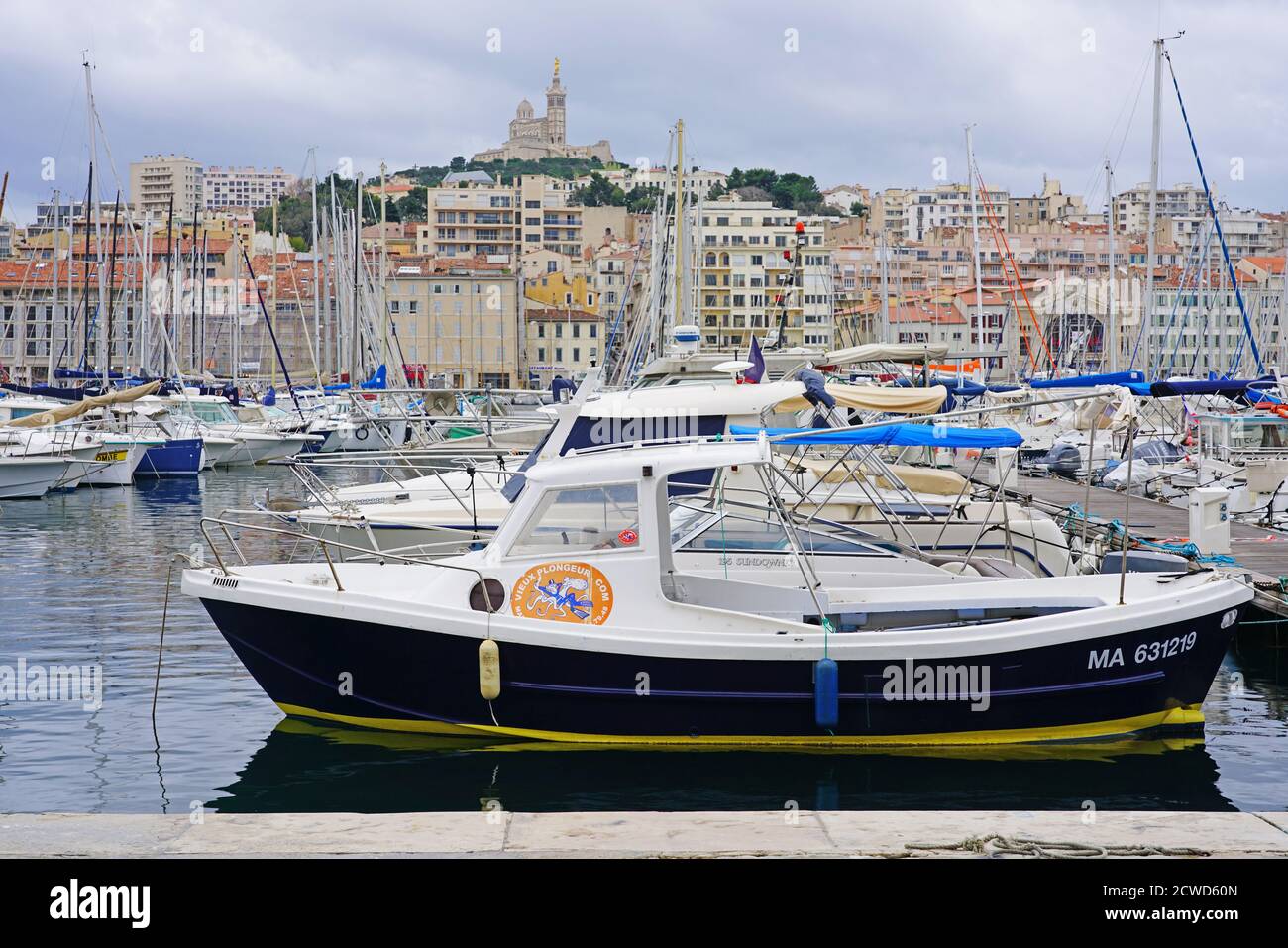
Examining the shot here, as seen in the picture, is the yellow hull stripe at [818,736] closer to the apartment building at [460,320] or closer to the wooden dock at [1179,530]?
the wooden dock at [1179,530]

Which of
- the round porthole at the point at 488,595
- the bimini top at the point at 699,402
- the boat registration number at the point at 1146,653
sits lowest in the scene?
the boat registration number at the point at 1146,653

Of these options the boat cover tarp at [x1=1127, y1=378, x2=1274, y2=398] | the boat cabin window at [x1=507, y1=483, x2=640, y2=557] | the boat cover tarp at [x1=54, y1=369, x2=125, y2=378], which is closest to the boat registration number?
the boat cover tarp at [x1=1127, y1=378, x2=1274, y2=398]

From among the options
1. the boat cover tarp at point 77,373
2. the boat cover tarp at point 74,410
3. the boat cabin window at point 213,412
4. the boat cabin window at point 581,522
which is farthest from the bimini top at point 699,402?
the boat cover tarp at point 77,373

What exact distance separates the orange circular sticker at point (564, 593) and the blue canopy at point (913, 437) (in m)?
1.98

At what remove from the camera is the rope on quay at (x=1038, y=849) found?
206 inches

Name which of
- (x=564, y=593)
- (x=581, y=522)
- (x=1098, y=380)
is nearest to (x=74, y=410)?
(x=1098, y=380)

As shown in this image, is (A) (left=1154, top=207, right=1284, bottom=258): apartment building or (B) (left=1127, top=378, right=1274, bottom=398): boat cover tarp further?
(A) (left=1154, top=207, right=1284, bottom=258): apartment building

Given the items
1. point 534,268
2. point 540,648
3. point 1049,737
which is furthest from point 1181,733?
point 534,268

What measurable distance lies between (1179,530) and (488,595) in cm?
1418

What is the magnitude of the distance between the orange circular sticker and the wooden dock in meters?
4.00

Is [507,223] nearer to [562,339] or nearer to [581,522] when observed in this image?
[562,339]

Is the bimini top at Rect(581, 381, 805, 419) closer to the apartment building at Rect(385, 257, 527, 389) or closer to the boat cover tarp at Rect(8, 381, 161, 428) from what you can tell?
the boat cover tarp at Rect(8, 381, 161, 428)

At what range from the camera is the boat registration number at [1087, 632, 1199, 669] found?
10.7 meters

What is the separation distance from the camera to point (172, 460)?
40562mm
